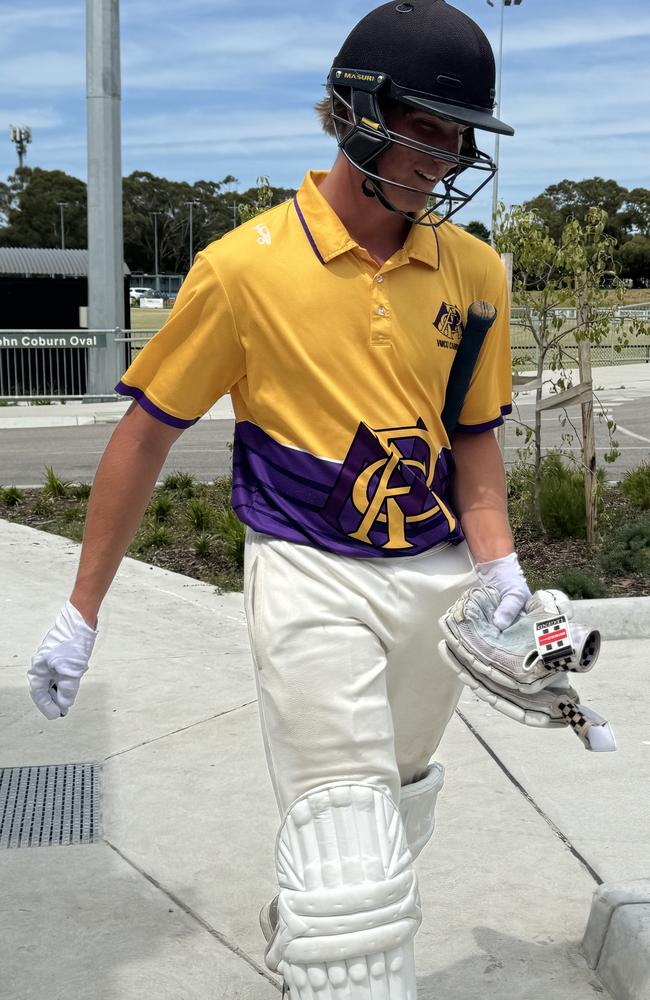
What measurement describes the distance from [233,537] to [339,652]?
17.5ft

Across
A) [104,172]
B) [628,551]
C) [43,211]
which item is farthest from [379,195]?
[43,211]

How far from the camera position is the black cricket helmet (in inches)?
89.0

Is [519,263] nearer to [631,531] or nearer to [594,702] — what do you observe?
[631,531]

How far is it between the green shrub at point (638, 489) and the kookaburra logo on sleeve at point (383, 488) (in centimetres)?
671

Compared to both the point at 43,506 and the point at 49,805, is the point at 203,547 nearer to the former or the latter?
the point at 43,506

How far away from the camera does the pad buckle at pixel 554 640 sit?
2141 mm

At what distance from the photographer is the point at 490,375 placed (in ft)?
8.80

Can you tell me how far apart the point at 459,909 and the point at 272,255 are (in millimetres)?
1981

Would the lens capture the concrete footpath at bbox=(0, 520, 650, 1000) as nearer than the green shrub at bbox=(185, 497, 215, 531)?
Yes

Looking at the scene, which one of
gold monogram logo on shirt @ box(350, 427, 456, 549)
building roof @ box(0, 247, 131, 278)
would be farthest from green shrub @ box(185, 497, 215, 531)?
building roof @ box(0, 247, 131, 278)

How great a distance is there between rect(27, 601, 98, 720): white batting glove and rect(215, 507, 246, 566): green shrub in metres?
4.68

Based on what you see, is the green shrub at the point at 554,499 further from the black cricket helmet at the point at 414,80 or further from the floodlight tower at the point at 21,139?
the floodlight tower at the point at 21,139

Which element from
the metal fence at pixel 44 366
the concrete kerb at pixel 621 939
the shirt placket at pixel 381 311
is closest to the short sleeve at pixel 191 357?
the shirt placket at pixel 381 311

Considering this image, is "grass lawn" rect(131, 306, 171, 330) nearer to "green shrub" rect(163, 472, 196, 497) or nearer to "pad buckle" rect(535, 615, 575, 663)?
"green shrub" rect(163, 472, 196, 497)
